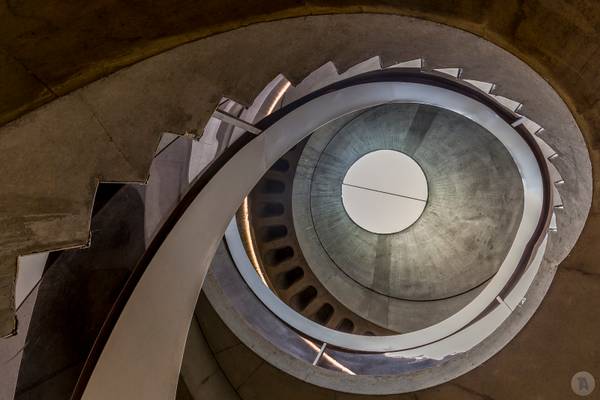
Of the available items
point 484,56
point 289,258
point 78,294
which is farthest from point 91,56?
point 289,258

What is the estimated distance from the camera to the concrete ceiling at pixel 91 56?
1.59 m

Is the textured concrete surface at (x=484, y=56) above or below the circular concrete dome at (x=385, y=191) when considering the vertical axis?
below

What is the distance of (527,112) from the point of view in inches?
149

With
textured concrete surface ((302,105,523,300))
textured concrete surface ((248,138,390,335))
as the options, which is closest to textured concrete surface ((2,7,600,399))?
textured concrete surface ((302,105,523,300))

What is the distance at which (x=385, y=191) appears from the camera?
9664 millimetres

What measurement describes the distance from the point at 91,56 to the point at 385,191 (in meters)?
8.32

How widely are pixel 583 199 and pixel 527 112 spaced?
104cm

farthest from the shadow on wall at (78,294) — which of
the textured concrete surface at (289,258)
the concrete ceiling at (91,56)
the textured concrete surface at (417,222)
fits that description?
the textured concrete surface at (417,222)

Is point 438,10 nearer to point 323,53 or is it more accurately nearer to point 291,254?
point 323,53

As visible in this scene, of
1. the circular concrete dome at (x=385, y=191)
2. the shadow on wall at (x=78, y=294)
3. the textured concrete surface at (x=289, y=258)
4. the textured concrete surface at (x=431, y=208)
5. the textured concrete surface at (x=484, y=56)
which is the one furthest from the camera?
the circular concrete dome at (x=385, y=191)

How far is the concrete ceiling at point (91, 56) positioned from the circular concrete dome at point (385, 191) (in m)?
7.09

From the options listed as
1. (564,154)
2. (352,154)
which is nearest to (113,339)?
(564,154)

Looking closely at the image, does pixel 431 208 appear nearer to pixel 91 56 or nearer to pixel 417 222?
pixel 417 222

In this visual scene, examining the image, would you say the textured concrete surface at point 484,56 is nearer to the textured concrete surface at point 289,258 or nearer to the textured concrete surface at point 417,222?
the textured concrete surface at point 417,222
